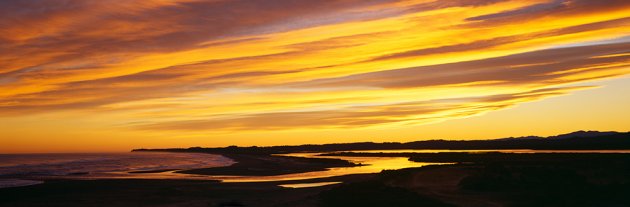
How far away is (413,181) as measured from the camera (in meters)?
43.5

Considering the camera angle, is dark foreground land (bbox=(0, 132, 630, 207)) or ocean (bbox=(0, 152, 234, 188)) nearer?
dark foreground land (bbox=(0, 132, 630, 207))

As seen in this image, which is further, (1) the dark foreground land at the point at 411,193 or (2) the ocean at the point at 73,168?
(2) the ocean at the point at 73,168

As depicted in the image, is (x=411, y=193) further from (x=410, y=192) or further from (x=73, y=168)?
(x=73, y=168)

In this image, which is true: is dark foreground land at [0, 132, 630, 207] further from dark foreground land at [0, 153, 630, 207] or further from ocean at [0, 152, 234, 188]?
ocean at [0, 152, 234, 188]

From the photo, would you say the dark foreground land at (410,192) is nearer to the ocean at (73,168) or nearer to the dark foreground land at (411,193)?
the dark foreground land at (411,193)

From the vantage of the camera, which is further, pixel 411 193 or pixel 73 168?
pixel 73 168

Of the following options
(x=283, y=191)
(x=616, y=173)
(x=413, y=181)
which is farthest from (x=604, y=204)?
(x=283, y=191)

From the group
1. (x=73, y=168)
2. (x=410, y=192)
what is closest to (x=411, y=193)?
(x=410, y=192)

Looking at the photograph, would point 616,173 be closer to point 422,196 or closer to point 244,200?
point 422,196

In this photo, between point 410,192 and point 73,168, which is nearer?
point 410,192

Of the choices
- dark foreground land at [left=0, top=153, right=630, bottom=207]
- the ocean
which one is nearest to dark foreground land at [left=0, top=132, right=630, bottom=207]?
dark foreground land at [left=0, top=153, right=630, bottom=207]

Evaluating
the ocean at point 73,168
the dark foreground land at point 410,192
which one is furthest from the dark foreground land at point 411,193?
the ocean at point 73,168

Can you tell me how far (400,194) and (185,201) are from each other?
11.9 m

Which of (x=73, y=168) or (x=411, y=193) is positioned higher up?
(x=73, y=168)
